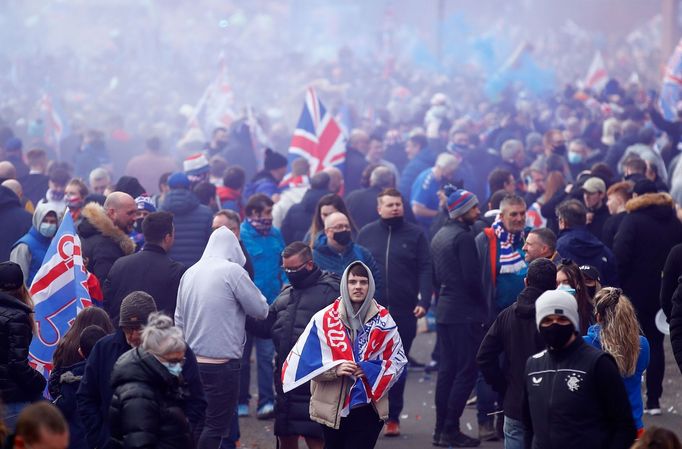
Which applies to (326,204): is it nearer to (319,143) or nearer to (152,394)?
(152,394)

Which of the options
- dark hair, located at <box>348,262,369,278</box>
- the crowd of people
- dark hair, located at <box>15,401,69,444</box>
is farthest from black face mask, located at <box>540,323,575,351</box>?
dark hair, located at <box>15,401,69,444</box>

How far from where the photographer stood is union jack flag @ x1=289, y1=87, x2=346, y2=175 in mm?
16438

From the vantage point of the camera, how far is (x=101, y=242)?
9367 mm

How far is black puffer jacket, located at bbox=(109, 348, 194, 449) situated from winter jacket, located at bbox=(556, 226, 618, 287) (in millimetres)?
4557

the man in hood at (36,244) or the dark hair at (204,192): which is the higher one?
the dark hair at (204,192)

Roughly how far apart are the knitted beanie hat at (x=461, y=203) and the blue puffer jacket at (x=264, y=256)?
6.00ft

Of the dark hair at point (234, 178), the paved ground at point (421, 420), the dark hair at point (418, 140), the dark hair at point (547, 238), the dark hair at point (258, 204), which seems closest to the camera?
the dark hair at point (547, 238)

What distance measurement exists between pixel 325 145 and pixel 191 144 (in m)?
7.03

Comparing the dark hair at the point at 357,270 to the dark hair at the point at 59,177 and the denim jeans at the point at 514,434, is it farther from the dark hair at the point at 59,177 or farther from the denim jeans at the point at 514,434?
the dark hair at the point at 59,177

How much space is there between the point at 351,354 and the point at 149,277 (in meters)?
1.99

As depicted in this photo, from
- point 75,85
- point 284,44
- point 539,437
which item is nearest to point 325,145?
point 539,437

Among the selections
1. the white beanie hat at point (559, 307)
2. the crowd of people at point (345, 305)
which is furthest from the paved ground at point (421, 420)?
the white beanie hat at point (559, 307)

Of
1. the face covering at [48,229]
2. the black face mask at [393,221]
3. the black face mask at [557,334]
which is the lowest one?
the black face mask at [557,334]

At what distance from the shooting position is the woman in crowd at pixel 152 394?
566 centimetres
